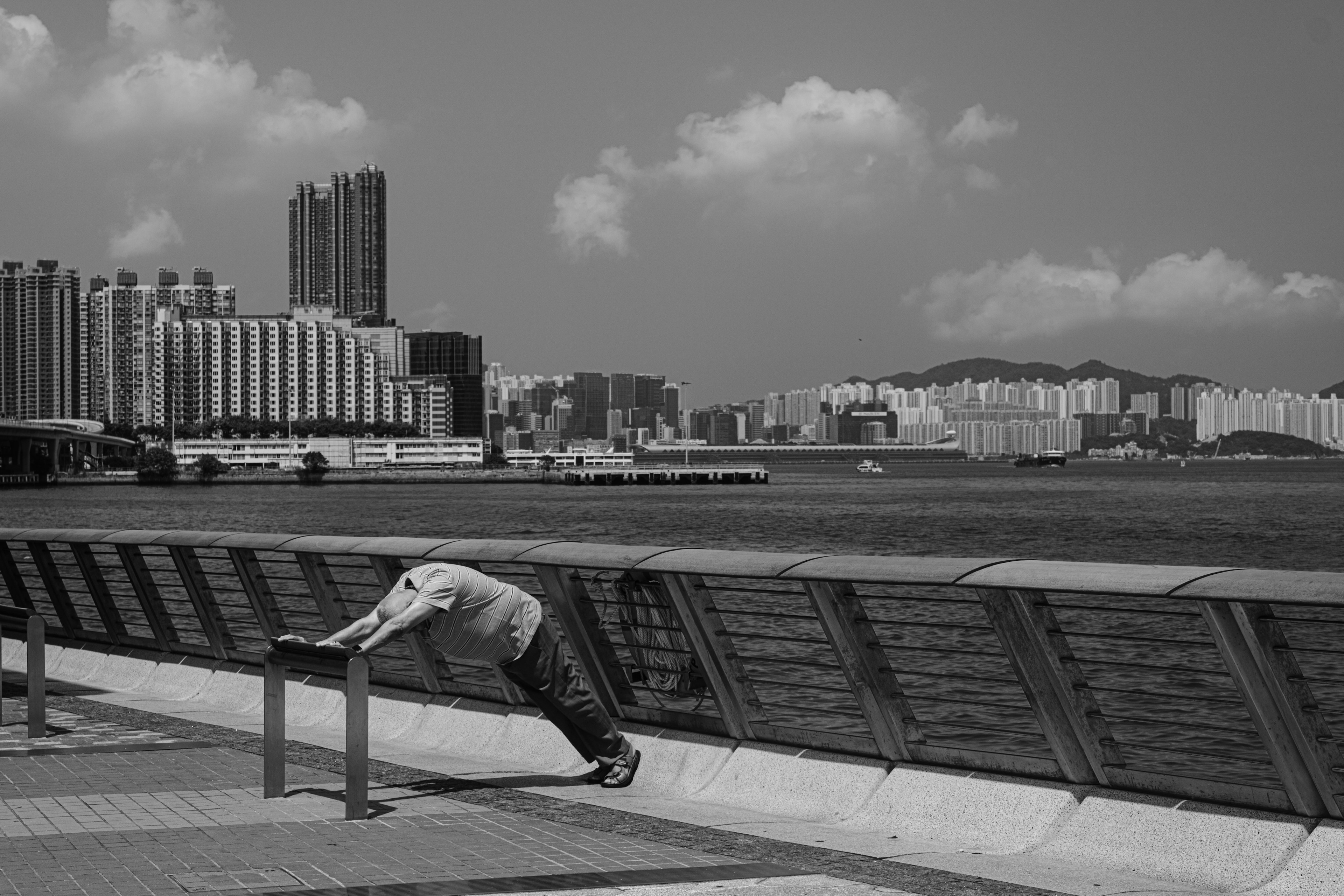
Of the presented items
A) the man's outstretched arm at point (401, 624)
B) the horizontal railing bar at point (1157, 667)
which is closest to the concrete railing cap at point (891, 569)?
the horizontal railing bar at point (1157, 667)

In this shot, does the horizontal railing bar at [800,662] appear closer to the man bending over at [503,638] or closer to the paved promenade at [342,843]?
the man bending over at [503,638]

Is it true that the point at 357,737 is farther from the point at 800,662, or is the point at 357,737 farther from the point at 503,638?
the point at 800,662

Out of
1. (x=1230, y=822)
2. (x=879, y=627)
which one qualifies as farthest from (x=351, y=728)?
(x=879, y=627)

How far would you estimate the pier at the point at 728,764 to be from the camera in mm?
7211

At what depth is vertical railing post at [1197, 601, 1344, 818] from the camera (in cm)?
706

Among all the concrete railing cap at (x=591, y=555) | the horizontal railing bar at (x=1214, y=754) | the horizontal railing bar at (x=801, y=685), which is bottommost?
the horizontal railing bar at (x=1214, y=754)

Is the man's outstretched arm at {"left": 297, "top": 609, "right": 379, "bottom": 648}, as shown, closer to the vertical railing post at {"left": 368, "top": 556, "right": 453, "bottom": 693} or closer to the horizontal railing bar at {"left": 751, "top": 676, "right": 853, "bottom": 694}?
the horizontal railing bar at {"left": 751, "top": 676, "right": 853, "bottom": 694}

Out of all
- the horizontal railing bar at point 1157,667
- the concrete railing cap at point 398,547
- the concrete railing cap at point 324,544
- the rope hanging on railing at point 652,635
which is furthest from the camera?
the concrete railing cap at point 324,544

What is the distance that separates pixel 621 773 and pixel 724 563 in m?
1.48

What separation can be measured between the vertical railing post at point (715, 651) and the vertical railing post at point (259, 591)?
5.26m

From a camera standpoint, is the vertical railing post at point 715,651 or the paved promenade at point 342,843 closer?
the paved promenade at point 342,843

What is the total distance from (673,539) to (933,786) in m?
74.7

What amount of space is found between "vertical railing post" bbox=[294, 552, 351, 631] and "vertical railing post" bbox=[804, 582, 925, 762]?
205 inches

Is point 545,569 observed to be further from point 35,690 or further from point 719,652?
point 35,690
